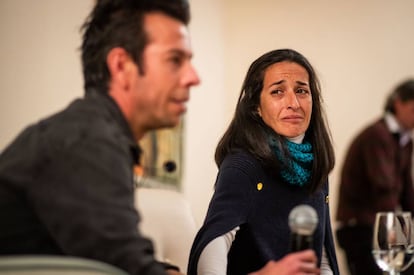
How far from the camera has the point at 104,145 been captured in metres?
0.98

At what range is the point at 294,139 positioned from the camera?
6.59ft

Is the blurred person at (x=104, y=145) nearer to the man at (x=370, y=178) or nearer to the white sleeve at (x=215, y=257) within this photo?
the white sleeve at (x=215, y=257)

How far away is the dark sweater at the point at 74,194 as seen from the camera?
0.93 m

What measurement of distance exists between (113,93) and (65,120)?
135 millimetres

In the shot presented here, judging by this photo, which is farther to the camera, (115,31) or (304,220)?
(115,31)

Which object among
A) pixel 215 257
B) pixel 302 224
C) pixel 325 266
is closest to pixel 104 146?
pixel 302 224

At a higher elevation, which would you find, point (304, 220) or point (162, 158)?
point (304, 220)

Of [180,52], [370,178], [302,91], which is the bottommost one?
[370,178]

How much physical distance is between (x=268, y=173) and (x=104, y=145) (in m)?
1.01

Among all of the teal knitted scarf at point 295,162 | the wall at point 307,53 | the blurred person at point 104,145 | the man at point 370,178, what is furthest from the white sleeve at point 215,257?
the wall at point 307,53

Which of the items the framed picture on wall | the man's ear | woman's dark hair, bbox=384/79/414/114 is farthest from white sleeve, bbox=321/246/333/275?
woman's dark hair, bbox=384/79/414/114

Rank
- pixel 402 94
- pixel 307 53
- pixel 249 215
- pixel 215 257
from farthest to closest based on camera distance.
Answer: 1. pixel 307 53
2. pixel 402 94
3. pixel 249 215
4. pixel 215 257

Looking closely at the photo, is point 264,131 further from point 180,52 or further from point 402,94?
point 402,94

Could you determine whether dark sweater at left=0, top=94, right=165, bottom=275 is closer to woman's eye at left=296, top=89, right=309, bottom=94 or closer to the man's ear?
the man's ear
